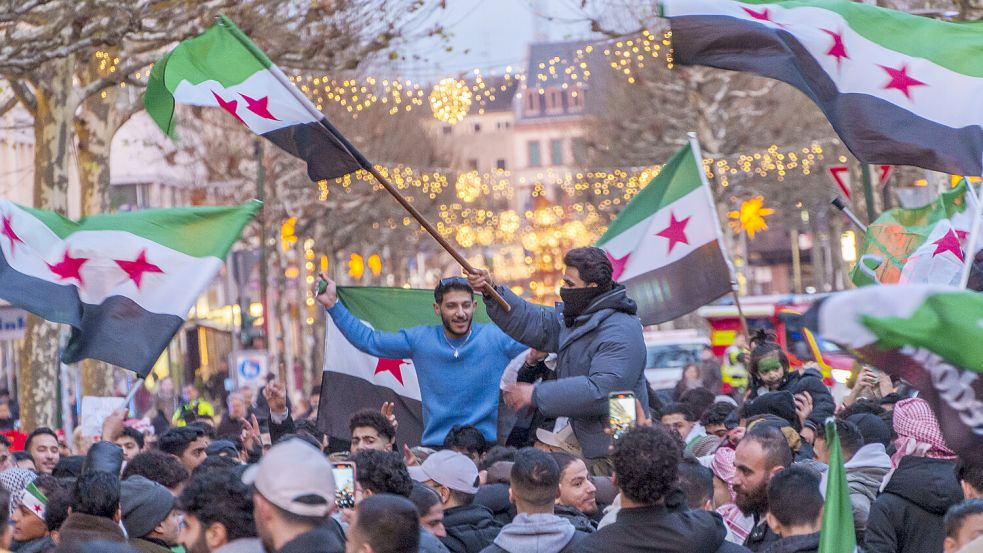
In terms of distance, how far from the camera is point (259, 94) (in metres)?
9.14

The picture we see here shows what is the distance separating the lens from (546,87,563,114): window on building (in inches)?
5261

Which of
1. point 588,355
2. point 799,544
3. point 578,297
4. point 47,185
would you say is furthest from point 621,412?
point 47,185

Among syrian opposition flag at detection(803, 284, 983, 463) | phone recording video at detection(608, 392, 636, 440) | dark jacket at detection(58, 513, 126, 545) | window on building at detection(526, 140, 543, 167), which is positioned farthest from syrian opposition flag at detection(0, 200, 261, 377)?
window on building at detection(526, 140, 543, 167)

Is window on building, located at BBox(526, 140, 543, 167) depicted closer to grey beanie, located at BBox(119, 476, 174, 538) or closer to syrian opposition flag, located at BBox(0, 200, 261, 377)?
syrian opposition flag, located at BBox(0, 200, 261, 377)

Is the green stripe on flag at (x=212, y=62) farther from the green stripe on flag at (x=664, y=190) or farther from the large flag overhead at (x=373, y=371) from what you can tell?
the green stripe on flag at (x=664, y=190)

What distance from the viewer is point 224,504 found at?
5.26 m

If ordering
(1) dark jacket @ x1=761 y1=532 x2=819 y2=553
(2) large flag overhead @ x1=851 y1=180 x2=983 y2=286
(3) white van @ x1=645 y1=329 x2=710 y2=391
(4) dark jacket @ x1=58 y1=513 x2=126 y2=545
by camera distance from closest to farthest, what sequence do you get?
(1) dark jacket @ x1=761 y1=532 x2=819 y2=553
(4) dark jacket @ x1=58 y1=513 x2=126 y2=545
(2) large flag overhead @ x1=851 y1=180 x2=983 y2=286
(3) white van @ x1=645 y1=329 x2=710 y2=391

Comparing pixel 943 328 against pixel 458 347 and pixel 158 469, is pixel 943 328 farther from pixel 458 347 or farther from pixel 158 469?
pixel 458 347

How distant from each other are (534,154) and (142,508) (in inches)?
5155

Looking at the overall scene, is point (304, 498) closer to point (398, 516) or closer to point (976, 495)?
point (398, 516)

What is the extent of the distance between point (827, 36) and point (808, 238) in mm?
86379

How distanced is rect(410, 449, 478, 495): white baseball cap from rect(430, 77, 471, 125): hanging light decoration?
33.4m

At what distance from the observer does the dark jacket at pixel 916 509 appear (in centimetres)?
693

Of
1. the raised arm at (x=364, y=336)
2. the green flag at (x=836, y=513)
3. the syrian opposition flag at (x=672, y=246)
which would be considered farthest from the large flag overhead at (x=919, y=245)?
the green flag at (x=836, y=513)
